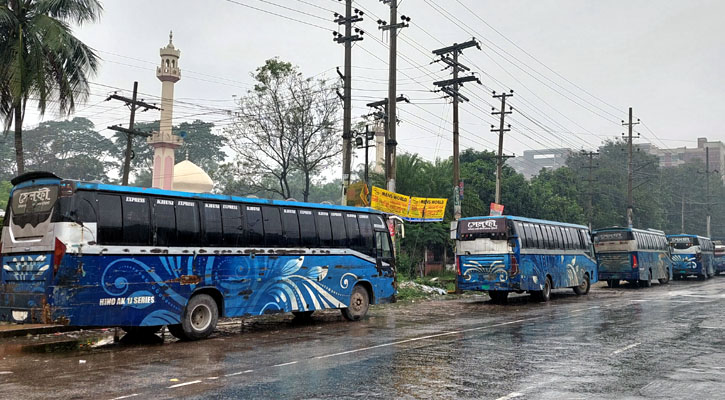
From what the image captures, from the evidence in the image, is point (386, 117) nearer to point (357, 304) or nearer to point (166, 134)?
point (357, 304)

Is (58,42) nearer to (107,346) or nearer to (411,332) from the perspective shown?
(107,346)

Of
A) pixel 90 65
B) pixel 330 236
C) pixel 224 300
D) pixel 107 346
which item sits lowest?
pixel 107 346

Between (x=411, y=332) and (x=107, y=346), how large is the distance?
617cm

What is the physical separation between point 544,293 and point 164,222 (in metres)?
15.5

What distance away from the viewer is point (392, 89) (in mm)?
24906

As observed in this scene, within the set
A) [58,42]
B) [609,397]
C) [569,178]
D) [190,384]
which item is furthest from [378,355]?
[569,178]

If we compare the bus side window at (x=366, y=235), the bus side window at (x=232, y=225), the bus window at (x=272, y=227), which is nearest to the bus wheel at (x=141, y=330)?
the bus side window at (x=232, y=225)

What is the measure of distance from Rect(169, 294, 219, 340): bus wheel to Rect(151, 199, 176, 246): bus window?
142cm

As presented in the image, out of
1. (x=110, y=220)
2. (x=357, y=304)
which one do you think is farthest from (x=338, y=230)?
(x=110, y=220)

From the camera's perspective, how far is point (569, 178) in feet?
221

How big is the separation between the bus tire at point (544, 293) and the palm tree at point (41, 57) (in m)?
17.6

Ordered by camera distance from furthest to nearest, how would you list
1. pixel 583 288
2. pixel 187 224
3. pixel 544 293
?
pixel 583 288 < pixel 544 293 < pixel 187 224

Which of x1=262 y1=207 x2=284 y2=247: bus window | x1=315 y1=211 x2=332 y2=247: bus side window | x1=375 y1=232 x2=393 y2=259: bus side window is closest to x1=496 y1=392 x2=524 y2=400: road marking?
x1=262 y1=207 x2=284 y2=247: bus window

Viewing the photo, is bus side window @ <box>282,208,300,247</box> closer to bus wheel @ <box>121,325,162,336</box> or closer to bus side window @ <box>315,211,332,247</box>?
bus side window @ <box>315,211,332,247</box>
